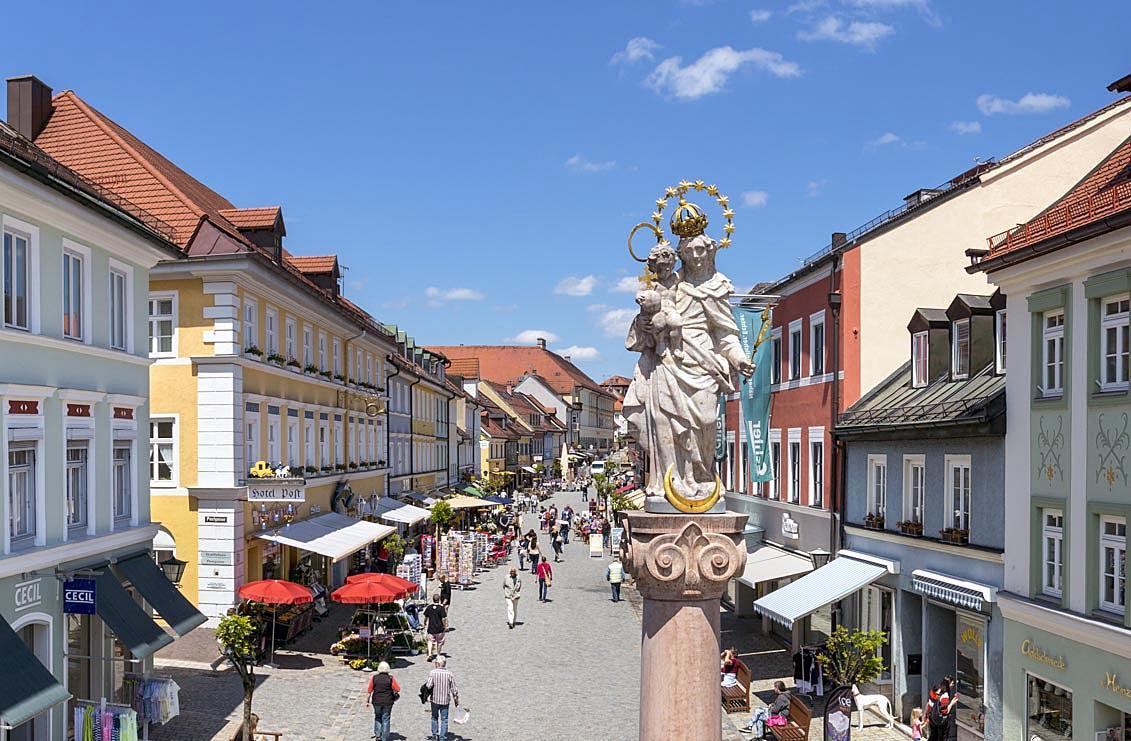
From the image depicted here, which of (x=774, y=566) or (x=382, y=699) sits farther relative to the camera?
(x=774, y=566)

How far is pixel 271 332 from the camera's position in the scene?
91.1ft

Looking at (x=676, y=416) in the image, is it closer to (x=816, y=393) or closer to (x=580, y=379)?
(x=816, y=393)

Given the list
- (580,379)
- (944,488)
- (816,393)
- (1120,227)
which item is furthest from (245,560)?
(580,379)

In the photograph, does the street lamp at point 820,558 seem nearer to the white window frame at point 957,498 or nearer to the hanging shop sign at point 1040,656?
the white window frame at point 957,498

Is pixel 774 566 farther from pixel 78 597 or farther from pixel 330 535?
pixel 78 597

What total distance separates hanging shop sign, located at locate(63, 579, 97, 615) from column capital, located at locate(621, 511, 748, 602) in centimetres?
931

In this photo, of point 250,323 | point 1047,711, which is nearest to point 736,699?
point 1047,711

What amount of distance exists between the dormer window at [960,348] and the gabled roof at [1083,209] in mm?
2876

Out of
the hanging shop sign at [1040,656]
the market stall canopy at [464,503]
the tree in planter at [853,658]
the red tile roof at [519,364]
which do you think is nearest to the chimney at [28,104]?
the tree in planter at [853,658]

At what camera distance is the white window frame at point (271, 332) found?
27.2m

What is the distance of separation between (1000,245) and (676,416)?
983cm

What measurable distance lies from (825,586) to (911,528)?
2.39m

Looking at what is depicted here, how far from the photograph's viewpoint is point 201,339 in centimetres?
2453

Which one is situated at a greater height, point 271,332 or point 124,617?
point 271,332
